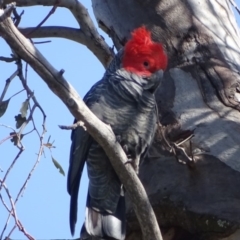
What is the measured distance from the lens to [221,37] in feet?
12.0

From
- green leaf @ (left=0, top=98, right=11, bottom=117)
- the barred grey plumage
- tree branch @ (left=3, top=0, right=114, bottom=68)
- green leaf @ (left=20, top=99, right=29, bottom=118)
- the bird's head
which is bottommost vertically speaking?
the barred grey plumage

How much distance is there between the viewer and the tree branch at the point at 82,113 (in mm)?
2225

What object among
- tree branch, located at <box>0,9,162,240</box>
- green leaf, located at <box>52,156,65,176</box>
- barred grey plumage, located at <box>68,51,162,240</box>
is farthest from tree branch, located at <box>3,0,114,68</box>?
→ tree branch, located at <box>0,9,162,240</box>

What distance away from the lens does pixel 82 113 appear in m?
2.34

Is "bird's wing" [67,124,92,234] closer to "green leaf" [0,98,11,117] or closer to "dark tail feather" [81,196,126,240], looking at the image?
"dark tail feather" [81,196,126,240]

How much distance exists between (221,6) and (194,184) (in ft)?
4.08

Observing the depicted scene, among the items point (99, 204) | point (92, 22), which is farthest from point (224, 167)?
point (92, 22)

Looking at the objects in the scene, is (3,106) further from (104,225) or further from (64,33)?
(64,33)

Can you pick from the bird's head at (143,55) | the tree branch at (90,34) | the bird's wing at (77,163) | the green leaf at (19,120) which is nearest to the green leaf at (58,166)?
the bird's wing at (77,163)

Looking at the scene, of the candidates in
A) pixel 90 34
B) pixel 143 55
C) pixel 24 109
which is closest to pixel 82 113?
pixel 24 109

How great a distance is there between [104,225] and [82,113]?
92cm

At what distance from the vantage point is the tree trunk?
315 cm

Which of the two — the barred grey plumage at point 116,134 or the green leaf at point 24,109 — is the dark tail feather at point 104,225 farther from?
the green leaf at point 24,109

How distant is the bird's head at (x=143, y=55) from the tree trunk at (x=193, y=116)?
0.22 m
